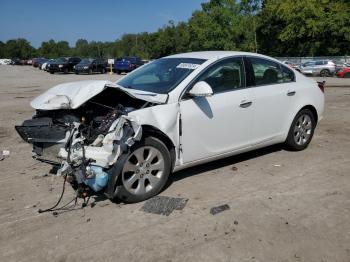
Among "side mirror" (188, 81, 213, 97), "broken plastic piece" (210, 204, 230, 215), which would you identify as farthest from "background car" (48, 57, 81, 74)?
"broken plastic piece" (210, 204, 230, 215)

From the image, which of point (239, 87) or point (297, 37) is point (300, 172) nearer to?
point (239, 87)

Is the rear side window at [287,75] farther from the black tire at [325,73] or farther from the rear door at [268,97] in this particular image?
the black tire at [325,73]

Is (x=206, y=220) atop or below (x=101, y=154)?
below

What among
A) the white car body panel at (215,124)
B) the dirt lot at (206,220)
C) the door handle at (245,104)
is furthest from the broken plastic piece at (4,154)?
the door handle at (245,104)

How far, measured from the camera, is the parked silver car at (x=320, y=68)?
33.1m

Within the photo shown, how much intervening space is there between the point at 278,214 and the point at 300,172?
5.21ft

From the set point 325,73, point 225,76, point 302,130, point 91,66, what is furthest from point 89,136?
point 91,66

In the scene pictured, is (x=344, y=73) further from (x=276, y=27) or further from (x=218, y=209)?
(x=276, y=27)

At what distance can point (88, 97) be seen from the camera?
463 cm

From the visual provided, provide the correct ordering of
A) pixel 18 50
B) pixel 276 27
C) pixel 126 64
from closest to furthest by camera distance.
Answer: pixel 126 64 → pixel 276 27 → pixel 18 50

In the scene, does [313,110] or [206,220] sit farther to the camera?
[313,110]

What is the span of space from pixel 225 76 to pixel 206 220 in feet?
7.00

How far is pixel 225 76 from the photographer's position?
5586 millimetres

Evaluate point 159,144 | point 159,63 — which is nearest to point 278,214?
point 159,144
